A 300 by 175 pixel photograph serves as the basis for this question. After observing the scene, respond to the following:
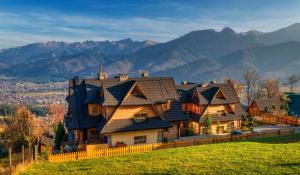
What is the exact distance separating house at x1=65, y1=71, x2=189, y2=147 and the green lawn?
294 inches

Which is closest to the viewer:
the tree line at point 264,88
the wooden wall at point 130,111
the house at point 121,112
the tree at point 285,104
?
the house at point 121,112

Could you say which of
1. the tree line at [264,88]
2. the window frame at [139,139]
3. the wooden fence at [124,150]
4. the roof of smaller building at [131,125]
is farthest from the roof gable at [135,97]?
the tree line at [264,88]

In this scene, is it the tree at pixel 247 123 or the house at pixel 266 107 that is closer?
the tree at pixel 247 123

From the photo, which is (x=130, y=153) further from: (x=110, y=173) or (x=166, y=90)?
(x=166, y=90)

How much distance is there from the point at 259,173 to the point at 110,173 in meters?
9.89

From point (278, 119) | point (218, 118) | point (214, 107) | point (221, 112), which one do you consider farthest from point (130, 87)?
point (278, 119)

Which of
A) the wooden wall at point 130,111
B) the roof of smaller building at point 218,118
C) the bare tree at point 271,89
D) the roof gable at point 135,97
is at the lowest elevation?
the roof of smaller building at point 218,118

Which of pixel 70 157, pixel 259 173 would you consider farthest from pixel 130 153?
pixel 259 173

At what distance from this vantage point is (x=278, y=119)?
49.0 m

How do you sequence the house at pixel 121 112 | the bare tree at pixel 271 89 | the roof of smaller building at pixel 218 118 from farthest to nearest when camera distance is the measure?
the bare tree at pixel 271 89
the roof of smaller building at pixel 218 118
the house at pixel 121 112

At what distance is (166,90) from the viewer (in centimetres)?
3850

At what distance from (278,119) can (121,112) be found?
29060mm

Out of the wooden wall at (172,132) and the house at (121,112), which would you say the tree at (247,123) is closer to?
the house at (121,112)

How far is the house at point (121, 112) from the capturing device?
3316 cm
